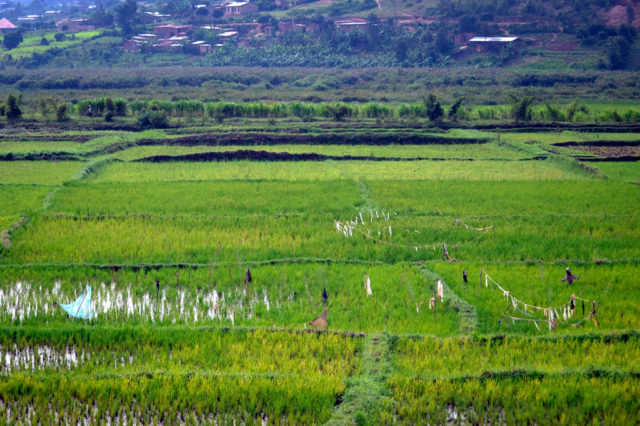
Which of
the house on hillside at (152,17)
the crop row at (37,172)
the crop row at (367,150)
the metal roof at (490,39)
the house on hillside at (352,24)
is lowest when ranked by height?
the crop row at (367,150)

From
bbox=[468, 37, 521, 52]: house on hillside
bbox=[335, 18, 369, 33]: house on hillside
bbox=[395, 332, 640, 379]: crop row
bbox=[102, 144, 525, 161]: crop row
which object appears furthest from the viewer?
bbox=[335, 18, 369, 33]: house on hillside

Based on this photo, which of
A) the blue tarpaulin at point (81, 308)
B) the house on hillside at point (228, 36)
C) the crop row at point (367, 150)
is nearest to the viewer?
the blue tarpaulin at point (81, 308)

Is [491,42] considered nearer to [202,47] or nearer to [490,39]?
[490,39]

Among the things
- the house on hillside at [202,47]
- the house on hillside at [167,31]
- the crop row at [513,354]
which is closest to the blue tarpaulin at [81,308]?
the crop row at [513,354]

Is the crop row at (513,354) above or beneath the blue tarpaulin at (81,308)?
beneath

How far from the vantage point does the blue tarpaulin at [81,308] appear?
7391 millimetres

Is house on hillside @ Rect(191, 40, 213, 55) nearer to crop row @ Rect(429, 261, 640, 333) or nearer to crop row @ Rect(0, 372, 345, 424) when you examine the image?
crop row @ Rect(429, 261, 640, 333)

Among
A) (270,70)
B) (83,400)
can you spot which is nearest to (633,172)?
(83,400)

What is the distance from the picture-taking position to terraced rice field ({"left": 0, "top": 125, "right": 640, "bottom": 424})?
224 inches

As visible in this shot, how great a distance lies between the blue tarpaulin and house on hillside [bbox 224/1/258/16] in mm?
53503

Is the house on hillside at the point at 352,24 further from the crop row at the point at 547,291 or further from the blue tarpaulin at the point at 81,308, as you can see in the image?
the blue tarpaulin at the point at 81,308

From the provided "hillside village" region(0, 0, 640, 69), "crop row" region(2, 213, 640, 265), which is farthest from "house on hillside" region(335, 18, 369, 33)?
"crop row" region(2, 213, 640, 265)

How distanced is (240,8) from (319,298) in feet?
178

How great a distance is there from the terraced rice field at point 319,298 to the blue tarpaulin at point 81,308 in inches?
4.5
